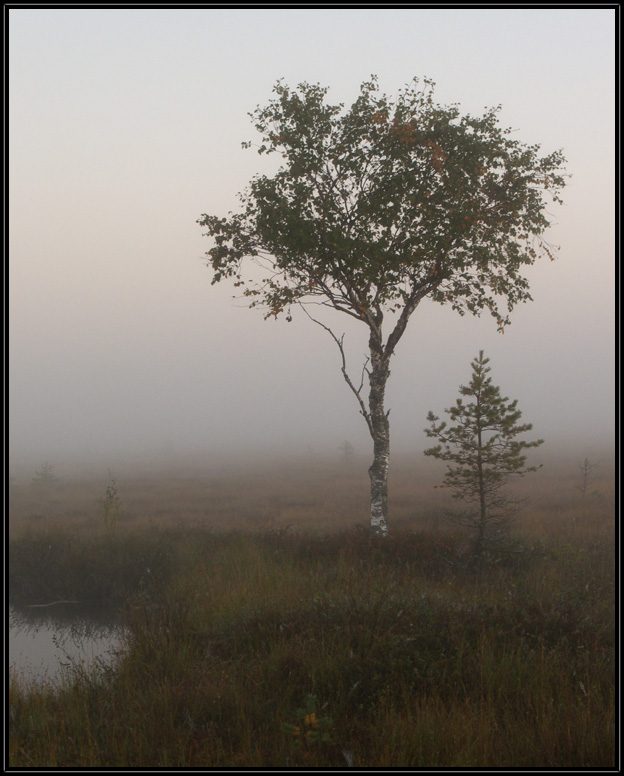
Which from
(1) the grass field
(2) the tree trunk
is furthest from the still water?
(2) the tree trunk

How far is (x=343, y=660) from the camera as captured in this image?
7277mm

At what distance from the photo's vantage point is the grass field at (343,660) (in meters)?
5.75

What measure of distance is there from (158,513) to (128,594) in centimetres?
1015

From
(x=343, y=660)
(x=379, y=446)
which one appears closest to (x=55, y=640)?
(x=343, y=660)

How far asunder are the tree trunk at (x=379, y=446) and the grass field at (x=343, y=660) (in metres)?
0.77

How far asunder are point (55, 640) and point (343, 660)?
591 centimetres

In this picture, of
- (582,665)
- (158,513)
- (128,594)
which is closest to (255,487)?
(158,513)

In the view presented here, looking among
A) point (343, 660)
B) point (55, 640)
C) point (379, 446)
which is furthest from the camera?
point (379, 446)

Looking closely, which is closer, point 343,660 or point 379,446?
point 343,660

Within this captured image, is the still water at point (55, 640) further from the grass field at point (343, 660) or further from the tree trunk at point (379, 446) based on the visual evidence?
the tree trunk at point (379, 446)

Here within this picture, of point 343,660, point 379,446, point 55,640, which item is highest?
point 379,446

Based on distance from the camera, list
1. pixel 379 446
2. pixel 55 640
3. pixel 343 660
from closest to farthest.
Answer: pixel 343 660 < pixel 55 640 < pixel 379 446

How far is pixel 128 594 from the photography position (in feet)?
46.9

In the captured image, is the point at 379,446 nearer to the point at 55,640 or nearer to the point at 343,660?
the point at 343,660
